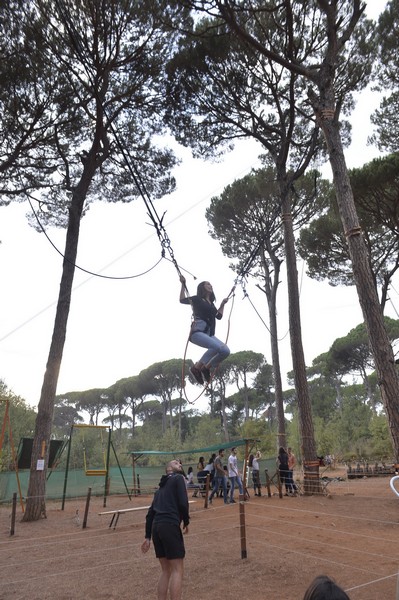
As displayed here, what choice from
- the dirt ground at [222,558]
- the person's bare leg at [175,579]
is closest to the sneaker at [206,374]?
the dirt ground at [222,558]

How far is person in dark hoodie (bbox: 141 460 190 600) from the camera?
10.8 feet

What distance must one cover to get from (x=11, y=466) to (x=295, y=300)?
41.6ft

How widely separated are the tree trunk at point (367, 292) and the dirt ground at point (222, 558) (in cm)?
140

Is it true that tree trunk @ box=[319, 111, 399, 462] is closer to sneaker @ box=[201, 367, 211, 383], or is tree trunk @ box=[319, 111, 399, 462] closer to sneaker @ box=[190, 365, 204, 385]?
sneaker @ box=[201, 367, 211, 383]

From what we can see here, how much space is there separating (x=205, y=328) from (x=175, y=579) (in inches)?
117

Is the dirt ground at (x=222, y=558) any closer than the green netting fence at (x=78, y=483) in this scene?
Yes

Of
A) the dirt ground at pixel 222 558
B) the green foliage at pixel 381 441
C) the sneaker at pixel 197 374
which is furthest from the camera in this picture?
the green foliage at pixel 381 441

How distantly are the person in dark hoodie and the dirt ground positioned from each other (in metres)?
0.74

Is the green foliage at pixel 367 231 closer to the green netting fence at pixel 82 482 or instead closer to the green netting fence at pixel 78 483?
the green netting fence at pixel 82 482

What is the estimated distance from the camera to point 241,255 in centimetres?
1766

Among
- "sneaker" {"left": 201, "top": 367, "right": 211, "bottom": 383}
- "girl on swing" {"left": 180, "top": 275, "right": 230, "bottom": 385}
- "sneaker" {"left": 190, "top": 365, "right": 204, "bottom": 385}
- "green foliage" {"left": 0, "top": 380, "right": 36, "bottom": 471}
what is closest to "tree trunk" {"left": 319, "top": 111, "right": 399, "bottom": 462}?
"girl on swing" {"left": 180, "top": 275, "right": 230, "bottom": 385}

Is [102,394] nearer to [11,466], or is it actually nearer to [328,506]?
[11,466]

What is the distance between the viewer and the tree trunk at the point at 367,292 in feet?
17.4

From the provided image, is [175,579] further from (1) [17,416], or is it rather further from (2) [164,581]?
(1) [17,416]
